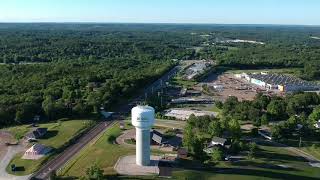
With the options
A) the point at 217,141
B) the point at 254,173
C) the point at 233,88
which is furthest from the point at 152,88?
the point at 254,173

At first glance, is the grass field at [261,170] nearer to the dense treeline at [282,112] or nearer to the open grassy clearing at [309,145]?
the open grassy clearing at [309,145]

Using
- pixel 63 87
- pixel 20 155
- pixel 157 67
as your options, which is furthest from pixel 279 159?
pixel 157 67

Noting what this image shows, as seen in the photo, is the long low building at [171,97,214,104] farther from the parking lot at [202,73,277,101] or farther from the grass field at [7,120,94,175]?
the grass field at [7,120,94,175]

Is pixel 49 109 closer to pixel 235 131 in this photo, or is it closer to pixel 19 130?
pixel 19 130

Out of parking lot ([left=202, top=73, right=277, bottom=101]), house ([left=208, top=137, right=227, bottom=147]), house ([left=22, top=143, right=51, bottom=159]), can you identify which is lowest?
parking lot ([left=202, top=73, right=277, bottom=101])

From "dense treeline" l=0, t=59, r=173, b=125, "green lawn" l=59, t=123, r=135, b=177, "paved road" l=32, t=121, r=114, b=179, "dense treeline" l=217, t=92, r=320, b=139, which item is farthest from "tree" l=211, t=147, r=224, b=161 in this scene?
"dense treeline" l=0, t=59, r=173, b=125

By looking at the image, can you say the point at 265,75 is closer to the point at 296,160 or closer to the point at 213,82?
the point at 213,82
